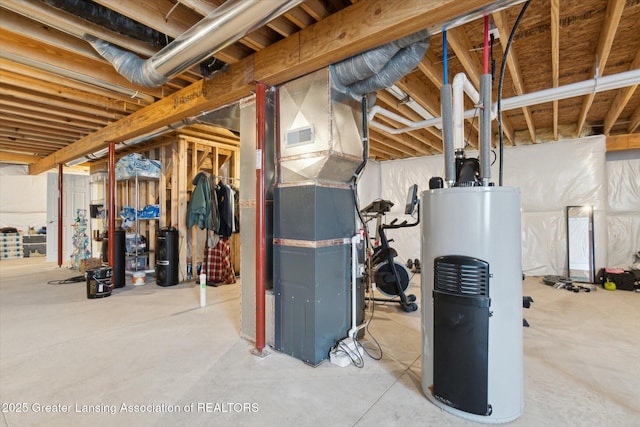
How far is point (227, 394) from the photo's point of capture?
6.29 feet

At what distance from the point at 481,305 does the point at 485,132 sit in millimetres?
977

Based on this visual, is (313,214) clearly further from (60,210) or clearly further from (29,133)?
(60,210)

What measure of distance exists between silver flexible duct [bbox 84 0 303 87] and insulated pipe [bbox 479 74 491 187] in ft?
3.82

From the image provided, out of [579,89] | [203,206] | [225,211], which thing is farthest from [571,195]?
[203,206]

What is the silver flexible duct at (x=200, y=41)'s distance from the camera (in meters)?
1.64

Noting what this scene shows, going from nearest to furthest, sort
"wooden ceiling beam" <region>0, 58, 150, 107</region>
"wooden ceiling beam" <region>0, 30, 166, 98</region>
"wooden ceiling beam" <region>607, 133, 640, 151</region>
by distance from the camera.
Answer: "wooden ceiling beam" <region>0, 30, 166, 98</region> < "wooden ceiling beam" <region>0, 58, 150, 107</region> < "wooden ceiling beam" <region>607, 133, 640, 151</region>

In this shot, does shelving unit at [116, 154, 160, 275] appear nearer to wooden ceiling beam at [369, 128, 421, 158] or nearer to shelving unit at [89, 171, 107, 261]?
shelving unit at [89, 171, 107, 261]

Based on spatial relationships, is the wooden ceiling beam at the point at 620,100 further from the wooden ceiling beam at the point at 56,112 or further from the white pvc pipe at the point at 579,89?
the wooden ceiling beam at the point at 56,112

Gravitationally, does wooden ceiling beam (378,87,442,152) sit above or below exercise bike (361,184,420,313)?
above

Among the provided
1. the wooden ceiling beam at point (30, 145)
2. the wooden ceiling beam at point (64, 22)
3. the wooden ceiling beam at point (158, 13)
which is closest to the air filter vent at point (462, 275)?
the wooden ceiling beam at point (158, 13)

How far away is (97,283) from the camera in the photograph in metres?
4.16

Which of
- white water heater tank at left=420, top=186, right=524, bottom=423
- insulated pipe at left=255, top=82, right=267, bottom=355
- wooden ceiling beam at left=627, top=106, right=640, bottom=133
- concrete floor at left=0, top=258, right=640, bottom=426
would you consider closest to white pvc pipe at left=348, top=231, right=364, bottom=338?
concrete floor at left=0, top=258, right=640, bottom=426

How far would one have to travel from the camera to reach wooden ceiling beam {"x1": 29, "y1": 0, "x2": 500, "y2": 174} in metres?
1.73

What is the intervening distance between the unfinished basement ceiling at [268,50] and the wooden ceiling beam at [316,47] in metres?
0.02
